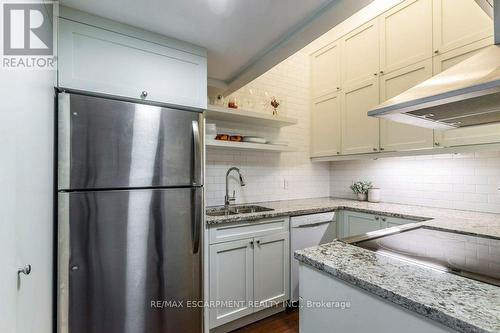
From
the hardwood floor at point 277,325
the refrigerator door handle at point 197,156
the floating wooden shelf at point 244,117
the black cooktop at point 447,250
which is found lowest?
the hardwood floor at point 277,325

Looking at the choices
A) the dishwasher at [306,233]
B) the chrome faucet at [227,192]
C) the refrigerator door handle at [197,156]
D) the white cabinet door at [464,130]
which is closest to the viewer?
the refrigerator door handle at [197,156]

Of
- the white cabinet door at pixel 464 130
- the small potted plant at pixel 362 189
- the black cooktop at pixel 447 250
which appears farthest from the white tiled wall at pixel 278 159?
the black cooktop at pixel 447 250

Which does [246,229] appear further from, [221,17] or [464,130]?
[464,130]

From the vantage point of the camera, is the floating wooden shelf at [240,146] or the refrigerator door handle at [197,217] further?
the floating wooden shelf at [240,146]

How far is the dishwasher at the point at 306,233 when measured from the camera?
7.46 ft

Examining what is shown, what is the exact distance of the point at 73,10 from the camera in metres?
1.34

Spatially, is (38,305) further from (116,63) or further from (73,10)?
(73,10)

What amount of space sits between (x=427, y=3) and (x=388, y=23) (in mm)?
339

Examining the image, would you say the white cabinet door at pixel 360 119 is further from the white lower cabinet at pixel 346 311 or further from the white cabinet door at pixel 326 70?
the white lower cabinet at pixel 346 311

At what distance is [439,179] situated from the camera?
2.42m

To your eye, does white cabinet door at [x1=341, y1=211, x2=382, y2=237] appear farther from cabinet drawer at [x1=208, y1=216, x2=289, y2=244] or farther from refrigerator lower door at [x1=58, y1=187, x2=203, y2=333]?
refrigerator lower door at [x1=58, y1=187, x2=203, y2=333]

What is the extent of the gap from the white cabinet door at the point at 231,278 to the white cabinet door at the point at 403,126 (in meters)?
1.66

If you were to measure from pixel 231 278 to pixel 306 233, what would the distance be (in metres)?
0.82

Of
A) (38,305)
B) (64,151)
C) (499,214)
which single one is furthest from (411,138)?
(38,305)
